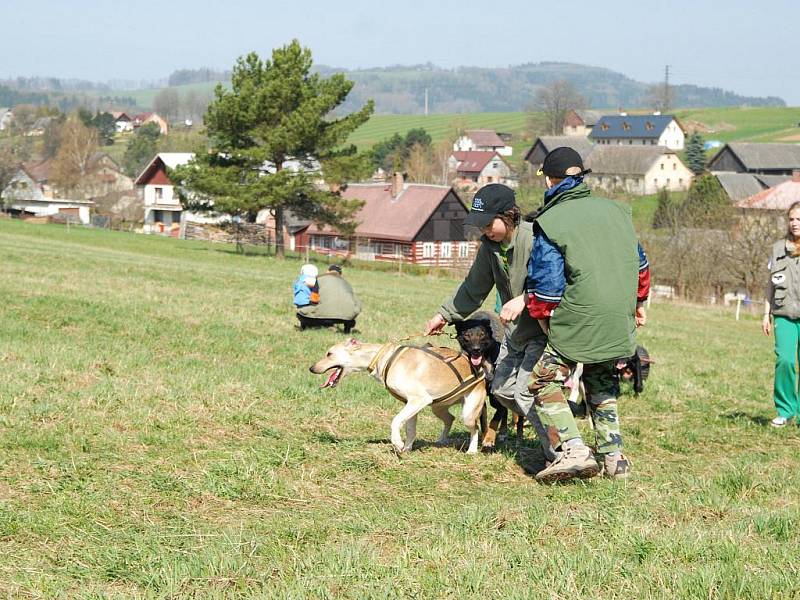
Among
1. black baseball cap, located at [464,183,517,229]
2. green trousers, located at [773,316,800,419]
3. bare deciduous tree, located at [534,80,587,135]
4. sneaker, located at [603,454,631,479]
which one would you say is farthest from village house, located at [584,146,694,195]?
sneaker, located at [603,454,631,479]

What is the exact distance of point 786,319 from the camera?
1062 cm

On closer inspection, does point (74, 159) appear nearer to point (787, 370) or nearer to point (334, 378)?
point (787, 370)

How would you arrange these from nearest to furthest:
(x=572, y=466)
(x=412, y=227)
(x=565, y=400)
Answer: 1. (x=572, y=466)
2. (x=565, y=400)
3. (x=412, y=227)

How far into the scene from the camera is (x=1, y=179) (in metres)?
92.1

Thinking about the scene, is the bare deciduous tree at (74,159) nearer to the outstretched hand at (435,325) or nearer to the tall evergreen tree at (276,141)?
the tall evergreen tree at (276,141)

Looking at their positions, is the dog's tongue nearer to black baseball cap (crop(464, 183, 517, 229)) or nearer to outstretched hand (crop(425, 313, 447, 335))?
outstretched hand (crop(425, 313, 447, 335))

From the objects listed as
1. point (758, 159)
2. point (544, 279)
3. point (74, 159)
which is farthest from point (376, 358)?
point (74, 159)

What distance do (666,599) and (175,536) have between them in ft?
9.35

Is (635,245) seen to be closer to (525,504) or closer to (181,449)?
(525,504)

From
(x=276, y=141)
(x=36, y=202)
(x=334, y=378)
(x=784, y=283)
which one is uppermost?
(x=276, y=141)

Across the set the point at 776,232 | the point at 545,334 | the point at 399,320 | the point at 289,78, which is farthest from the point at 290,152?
the point at 545,334

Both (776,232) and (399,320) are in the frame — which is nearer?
(399,320)

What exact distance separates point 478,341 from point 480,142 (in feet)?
550

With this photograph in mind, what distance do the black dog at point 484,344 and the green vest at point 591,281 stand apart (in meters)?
1.48
